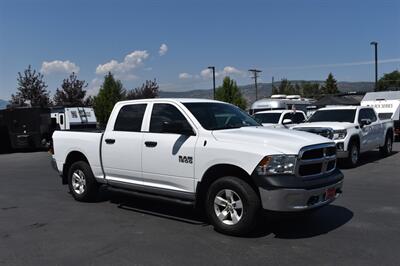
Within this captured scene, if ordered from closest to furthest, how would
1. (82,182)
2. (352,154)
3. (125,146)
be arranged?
(125,146)
(82,182)
(352,154)

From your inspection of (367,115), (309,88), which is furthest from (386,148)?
(309,88)

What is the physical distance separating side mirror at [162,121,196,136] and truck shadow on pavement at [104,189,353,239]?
43.1 inches

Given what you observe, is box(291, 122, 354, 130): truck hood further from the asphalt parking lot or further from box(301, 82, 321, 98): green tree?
box(301, 82, 321, 98): green tree

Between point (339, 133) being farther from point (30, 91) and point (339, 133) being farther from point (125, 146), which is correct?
point (30, 91)

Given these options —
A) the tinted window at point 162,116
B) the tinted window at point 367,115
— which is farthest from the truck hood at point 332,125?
the tinted window at point 162,116

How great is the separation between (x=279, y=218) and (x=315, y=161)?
914mm

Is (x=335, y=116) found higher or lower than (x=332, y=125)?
higher

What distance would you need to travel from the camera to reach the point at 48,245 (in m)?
5.91

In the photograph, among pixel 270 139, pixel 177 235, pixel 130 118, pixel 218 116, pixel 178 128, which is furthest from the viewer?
pixel 130 118

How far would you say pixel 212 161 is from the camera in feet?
20.7

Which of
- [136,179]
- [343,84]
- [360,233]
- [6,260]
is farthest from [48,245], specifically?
[343,84]

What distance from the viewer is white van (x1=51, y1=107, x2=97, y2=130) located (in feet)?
82.5

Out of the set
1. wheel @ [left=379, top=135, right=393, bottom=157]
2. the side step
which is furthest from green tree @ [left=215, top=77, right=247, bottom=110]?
the side step

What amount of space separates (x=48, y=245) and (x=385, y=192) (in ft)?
21.7
